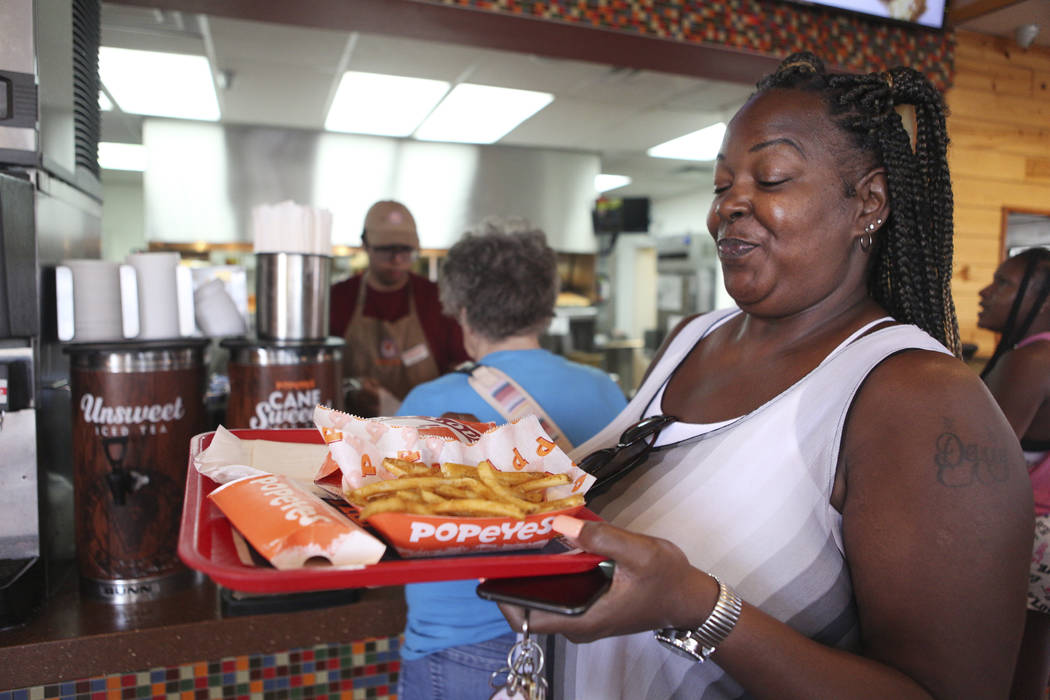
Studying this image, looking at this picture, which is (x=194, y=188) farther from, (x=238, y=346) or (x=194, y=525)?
(x=194, y=525)

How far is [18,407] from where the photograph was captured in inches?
61.1

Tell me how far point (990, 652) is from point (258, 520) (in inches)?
33.1

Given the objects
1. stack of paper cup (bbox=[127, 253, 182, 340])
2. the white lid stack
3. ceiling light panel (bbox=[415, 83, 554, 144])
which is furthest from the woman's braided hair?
ceiling light panel (bbox=[415, 83, 554, 144])

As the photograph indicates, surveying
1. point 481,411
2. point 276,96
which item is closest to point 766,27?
point 481,411

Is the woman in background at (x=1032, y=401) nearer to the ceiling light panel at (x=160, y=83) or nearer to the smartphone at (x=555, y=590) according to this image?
the smartphone at (x=555, y=590)

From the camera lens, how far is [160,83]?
16.8 ft

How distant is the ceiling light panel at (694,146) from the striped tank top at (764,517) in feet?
18.7

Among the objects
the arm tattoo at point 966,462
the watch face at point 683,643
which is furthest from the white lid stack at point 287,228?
the arm tattoo at point 966,462

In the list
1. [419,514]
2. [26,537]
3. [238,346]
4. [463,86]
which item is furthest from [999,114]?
[26,537]

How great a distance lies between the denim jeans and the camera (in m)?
1.55

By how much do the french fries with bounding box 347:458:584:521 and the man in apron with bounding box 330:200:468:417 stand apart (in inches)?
102

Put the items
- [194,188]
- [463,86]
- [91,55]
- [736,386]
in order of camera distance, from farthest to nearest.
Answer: [194,188] → [463,86] → [91,55] → [736,386]

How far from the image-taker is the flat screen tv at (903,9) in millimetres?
3053

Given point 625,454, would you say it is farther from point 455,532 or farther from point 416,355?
point 416,355
